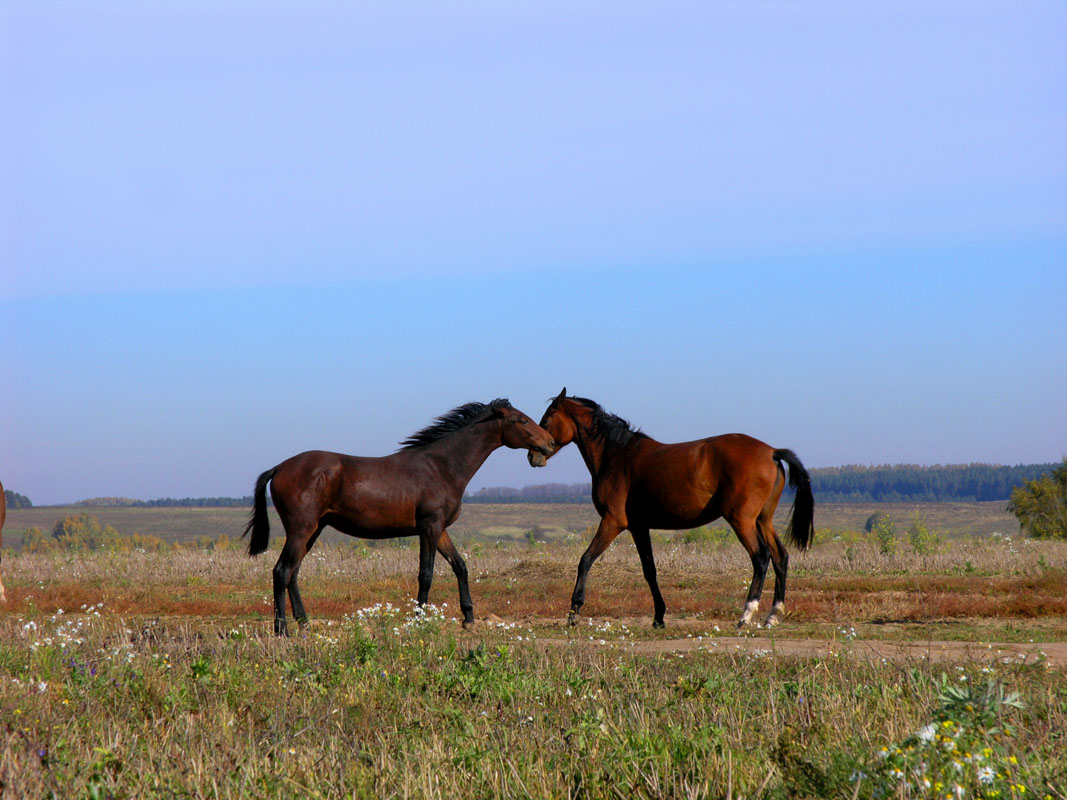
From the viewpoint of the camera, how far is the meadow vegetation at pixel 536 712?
441 cm

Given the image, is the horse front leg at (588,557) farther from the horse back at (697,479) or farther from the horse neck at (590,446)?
the horse neck at (590,446)

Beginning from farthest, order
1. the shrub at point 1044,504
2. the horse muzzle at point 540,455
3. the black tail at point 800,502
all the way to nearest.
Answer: the shrub at point 1044,504 < the horse muzzle at point 540,455 < the black tail at point 800,502

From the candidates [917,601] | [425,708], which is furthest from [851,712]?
[917,601]

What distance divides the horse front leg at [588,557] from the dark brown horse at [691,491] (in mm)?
13

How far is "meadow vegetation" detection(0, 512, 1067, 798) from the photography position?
174 inches

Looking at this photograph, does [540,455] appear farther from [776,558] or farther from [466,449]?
[776,558]

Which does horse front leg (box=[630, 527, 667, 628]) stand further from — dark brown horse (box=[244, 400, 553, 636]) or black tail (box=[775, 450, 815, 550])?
black tail (box=[775, 450, 815, 550])

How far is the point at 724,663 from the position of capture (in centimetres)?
833

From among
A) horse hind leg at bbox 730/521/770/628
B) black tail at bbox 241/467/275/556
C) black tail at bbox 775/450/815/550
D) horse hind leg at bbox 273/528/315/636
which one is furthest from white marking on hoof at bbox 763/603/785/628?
black tail at bbox 241/467/275/556

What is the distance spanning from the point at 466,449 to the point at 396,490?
1.13m

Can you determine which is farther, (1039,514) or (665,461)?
(1039,514)

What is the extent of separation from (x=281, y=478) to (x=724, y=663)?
5.99 meters

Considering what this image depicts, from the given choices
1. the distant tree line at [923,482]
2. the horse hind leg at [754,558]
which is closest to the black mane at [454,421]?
the horse hind leg at [754,558]

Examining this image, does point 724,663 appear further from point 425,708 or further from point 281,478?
point 281,478
